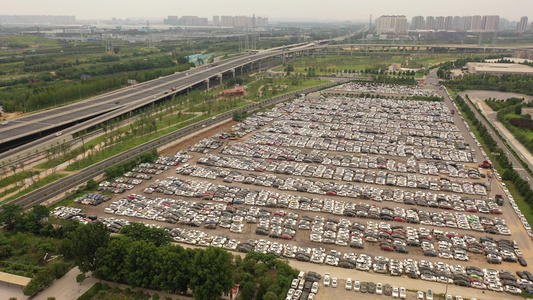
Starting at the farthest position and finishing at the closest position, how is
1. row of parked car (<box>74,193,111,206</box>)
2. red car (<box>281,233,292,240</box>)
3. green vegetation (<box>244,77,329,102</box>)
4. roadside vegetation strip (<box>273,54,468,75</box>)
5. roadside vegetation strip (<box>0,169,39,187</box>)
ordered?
Answer: 1. roadside vegetation strip (<box>273,54,468,75</box>)
2. green vegetation (<box>244,77,329,102</box>)
3. roadside vegetation strip (<box>0,169,39,187</box>)
4. row of parked car (<box>74,193,111,206</box>)
5. red car (<box>281,233,292,240</box>)

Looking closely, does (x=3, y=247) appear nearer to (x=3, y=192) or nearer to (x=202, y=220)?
(x=3, y=192)

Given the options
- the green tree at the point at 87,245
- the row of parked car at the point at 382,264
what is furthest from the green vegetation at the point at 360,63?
the green tree at the point at 87,245

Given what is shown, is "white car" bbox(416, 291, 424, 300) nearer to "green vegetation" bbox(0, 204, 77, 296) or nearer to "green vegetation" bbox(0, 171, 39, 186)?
"green vegetation" bbox(0, 204, 77, 296)

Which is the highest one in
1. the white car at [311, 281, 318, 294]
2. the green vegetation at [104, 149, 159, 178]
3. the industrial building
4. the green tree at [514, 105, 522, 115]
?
the industrial building

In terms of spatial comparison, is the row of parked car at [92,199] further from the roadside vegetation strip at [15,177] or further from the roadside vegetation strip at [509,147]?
the roadside vegetation strip at [509,147]

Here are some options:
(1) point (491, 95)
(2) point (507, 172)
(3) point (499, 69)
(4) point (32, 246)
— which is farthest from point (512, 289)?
(3) point (499, 69)

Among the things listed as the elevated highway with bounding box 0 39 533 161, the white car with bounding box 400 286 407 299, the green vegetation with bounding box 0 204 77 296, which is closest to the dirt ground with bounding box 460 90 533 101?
the elevated highway with bounding box 0 39 533 161

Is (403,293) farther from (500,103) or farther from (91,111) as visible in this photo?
(500,103)
